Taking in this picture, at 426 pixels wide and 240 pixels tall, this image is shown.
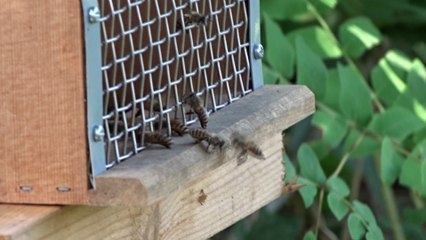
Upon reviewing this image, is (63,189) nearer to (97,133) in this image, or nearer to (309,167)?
(97,133)

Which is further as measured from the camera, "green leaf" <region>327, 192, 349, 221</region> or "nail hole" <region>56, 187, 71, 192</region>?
"green leaf" <region>327, 192, 349, 221</region>

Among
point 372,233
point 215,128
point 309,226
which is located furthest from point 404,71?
point 309,226

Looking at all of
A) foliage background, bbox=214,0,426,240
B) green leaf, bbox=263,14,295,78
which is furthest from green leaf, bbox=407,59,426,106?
green leaf, bbox=263,14,295,78

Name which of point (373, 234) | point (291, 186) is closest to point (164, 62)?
point (291, 186)

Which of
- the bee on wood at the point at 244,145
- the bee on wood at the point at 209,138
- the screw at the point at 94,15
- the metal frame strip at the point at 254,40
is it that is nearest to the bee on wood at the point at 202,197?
the bee on wood at the point at 244,145

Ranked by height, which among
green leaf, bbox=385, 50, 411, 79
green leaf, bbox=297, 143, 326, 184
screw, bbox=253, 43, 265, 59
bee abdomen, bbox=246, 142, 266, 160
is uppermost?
screw, bbox=253, 43, 265, 59

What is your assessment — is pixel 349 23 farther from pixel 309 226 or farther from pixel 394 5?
pixel 309 226

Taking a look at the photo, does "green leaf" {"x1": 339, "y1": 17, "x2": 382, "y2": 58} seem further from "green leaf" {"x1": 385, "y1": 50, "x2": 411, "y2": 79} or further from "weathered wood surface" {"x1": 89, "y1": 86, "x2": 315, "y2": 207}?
"weathered wood surface" {"x1": 89, "y1": 86, "x2": 315, "y2": 207}
